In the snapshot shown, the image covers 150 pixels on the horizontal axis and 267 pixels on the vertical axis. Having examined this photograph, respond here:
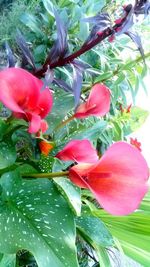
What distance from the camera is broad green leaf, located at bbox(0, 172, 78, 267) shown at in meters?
0.57

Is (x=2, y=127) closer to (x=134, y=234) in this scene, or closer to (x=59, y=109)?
(x=59, y=109)

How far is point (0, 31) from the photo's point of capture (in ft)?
3.72

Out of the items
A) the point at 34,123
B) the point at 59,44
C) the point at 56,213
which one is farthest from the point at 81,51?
the point at 56,213

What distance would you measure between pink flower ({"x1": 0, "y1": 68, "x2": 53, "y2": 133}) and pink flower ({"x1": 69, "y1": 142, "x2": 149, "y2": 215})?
122 mm

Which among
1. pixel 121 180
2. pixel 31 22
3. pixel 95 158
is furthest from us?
pixel 31 22

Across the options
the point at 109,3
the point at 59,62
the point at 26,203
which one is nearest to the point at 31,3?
the point at 109,3

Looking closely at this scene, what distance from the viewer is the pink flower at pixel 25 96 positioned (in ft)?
1.65

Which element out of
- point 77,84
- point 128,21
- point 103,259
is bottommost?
point 103,259

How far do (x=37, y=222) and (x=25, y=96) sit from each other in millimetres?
209

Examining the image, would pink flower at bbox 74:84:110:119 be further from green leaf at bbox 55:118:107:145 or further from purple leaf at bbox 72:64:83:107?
green leaf at bbox 55:118:107:145

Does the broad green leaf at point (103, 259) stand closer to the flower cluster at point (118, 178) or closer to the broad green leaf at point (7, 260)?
the broad green leaf at point (7, 260)

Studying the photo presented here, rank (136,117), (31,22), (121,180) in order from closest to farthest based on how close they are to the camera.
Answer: (121,180) < (31,22) < (136,117)

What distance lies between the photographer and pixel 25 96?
54 centimetres

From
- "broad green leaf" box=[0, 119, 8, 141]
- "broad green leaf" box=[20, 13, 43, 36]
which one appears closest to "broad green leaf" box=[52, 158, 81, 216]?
"broad green leaf" box=[0, 119, 8, 141]
